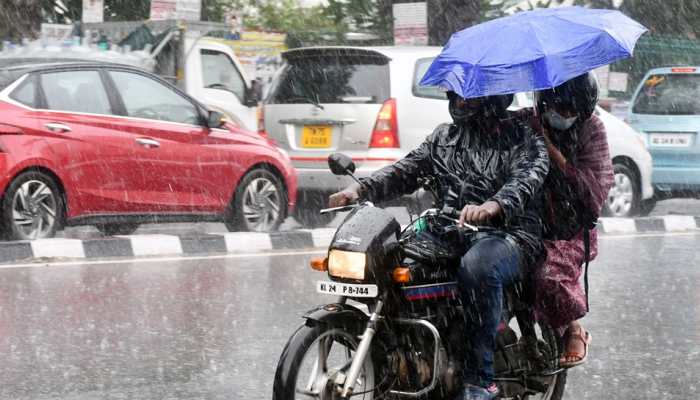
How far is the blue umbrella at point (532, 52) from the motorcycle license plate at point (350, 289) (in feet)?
2.81

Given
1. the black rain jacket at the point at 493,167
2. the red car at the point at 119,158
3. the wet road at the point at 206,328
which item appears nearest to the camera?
the black rain jacket at the point at 493,167

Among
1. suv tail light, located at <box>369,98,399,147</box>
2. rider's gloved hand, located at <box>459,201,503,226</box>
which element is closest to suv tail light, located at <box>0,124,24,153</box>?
suv tail light, located at <box>369,98,399,147</box>

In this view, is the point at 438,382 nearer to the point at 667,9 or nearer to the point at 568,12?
the point at 568,12

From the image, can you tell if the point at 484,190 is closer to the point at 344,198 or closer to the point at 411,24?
the point at 344,198

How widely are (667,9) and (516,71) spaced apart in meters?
29.2

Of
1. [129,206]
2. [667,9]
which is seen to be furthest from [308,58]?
[667,9]

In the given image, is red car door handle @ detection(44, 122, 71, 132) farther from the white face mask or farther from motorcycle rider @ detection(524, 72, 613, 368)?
the white face mask

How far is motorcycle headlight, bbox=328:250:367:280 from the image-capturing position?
175 inches

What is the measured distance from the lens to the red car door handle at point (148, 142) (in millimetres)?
10781

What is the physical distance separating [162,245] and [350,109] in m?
2.36

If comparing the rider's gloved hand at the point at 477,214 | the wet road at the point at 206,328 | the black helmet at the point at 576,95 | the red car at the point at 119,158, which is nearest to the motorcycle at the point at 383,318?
the rider's gloved hand at the point at 477,214

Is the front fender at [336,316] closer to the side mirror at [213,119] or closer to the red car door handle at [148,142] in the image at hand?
the red car door handle at [148,142]

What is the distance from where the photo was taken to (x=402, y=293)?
4.61 m

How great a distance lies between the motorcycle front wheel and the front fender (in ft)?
0.07
